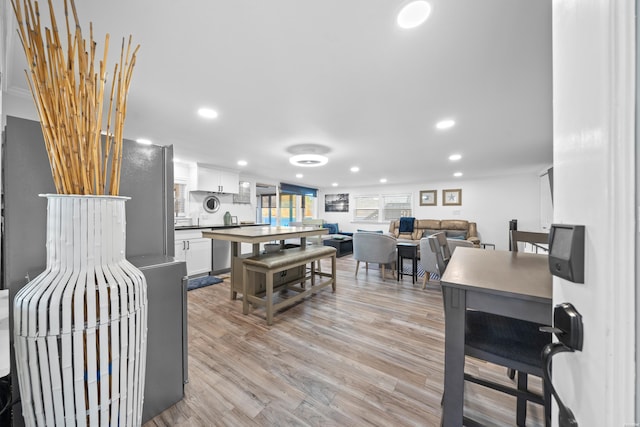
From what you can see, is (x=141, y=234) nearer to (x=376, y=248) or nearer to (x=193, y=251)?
(x=193, y=251)

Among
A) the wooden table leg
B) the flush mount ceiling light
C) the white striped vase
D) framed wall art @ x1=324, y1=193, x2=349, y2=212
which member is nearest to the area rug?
the flush mount ceiling light

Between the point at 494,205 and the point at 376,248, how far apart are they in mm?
4517

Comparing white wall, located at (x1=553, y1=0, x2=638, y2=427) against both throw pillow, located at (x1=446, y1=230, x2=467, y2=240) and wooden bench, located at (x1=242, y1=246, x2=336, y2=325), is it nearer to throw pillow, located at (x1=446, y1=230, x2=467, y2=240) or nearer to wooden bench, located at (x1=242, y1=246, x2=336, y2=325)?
wooden bench, located at (x1=242, y1=246, x2=336, y2=325)

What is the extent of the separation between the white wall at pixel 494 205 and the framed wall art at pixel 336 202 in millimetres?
2264

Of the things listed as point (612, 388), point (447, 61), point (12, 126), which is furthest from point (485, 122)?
point (12, 126)

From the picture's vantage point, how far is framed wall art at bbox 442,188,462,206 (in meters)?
6.84

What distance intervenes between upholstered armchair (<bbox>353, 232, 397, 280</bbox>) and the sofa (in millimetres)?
2285

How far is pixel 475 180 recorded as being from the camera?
6.62 m

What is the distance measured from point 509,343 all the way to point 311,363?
1.34 m

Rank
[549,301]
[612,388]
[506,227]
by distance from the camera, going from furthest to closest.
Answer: [506,227] < [549,301] < [612,388]

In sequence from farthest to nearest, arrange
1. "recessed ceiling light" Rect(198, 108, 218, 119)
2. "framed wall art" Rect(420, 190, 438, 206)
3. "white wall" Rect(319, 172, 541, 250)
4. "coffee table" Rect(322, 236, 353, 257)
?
"framed wall art" Rect(420, 190, 438, 206) → "coffee table" Rect(322, 236, 353, 257) → "white wall" Rect(319, 172, 541, 250) → "recessed ceiling light" Rect(198, 108, 218, 119)

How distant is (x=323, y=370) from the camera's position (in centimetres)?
175

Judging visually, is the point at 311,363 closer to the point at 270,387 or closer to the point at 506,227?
the point at 270,387

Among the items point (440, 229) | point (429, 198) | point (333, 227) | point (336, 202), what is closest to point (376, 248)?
point (440, 229)
